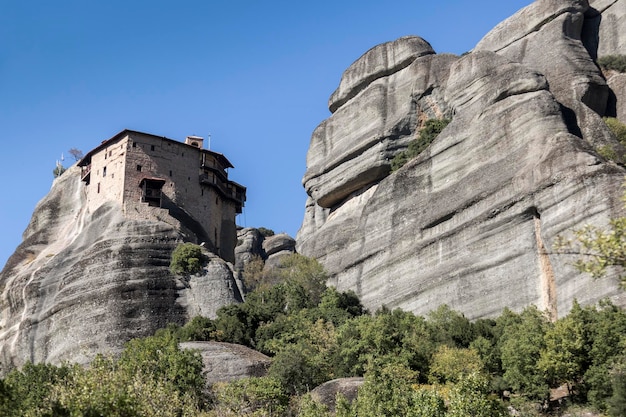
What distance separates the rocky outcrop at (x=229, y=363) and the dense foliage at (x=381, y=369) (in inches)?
58.3

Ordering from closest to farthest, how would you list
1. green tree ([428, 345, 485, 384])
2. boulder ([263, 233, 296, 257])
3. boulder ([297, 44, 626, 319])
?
1. green tree ([428, 345, 485, 384])
2. boulder ([297, 44, 626, 319])
3. boulder ([263, 233, 296, 257])

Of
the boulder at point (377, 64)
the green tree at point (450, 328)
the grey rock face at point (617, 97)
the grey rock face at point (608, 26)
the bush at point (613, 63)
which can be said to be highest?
the grey rock face at point (608, 26)

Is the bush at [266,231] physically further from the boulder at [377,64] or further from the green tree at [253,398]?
the green tree at [253,398]

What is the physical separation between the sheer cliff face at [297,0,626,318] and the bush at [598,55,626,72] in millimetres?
2607

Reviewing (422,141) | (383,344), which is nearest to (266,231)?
(422,141)

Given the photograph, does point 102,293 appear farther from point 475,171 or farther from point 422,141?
point 475,171

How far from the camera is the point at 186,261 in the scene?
226 ft

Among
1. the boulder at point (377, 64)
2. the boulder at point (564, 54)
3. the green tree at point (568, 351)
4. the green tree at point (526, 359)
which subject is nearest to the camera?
the green tree at point (568, 351)

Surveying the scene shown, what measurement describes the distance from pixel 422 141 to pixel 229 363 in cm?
2423

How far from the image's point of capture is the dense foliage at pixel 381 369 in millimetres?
34188

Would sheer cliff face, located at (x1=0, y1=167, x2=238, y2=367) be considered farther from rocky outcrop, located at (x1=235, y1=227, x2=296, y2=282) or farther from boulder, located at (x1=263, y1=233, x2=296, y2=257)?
boulder, located at (x1=263, y1=233, x2=296, y2=257)

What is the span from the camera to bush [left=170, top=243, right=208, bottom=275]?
226ft

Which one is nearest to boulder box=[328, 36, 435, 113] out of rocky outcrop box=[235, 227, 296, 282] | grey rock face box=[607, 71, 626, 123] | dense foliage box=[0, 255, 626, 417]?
grey rock face box=[607, 71, 626, 123]

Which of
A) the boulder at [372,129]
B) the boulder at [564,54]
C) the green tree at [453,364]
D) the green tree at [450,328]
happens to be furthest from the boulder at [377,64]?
the green tree at [453,364]
